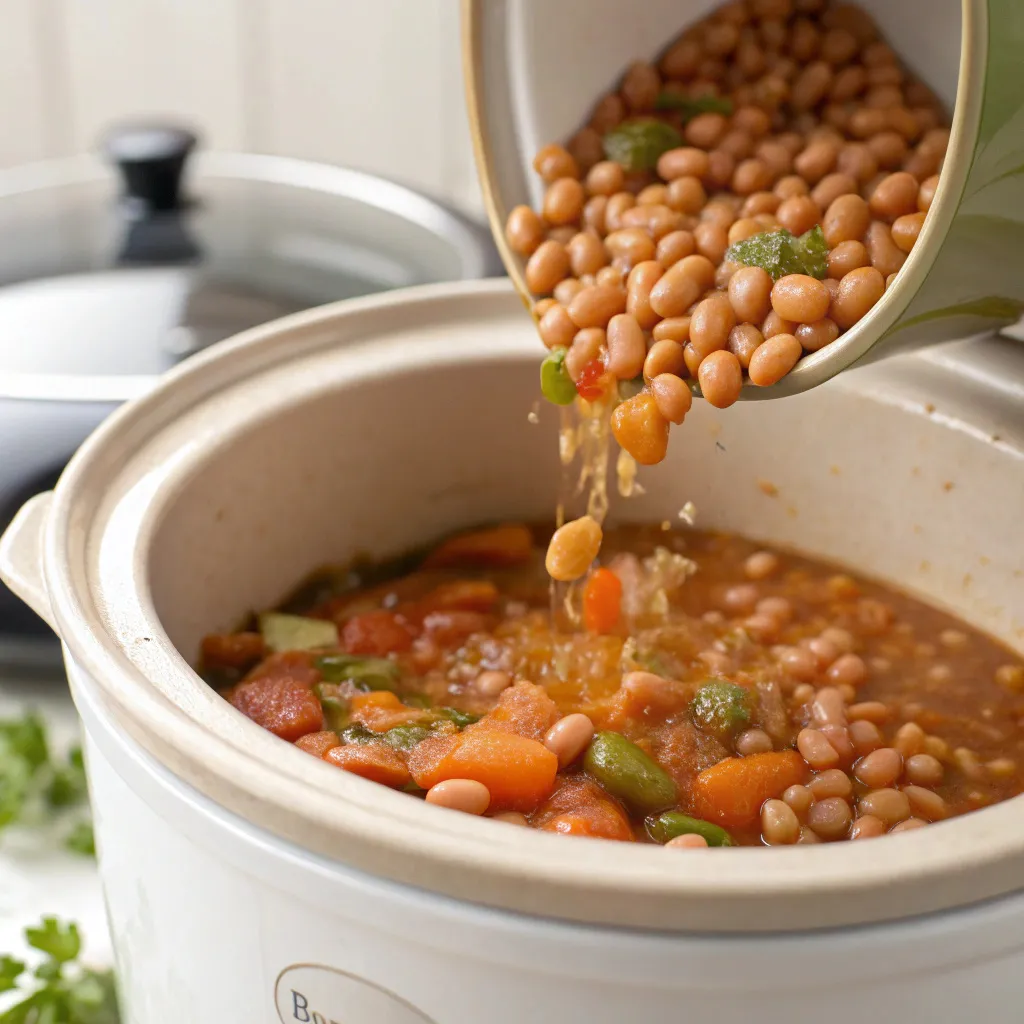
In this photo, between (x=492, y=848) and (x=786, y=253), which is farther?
(x=786, y=253)

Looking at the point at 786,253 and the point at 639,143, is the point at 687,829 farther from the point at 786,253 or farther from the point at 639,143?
the point at 639,143

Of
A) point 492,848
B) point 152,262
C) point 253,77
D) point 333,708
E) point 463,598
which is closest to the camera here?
point 492,848

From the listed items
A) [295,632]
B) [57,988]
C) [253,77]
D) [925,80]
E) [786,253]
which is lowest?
[57,988]

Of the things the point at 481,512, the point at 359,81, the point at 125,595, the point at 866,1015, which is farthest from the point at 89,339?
the point at 359,81

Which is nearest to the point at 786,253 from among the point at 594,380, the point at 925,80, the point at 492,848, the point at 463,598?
the point at 594,380

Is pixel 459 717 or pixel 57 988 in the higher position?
pixel 459 717

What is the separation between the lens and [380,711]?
51.9 inches

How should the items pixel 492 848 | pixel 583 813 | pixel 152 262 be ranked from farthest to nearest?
pixel 152 262 < pixel 583 813 < pixel 492 848

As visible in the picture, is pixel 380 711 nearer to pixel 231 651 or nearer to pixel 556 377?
pixel 231 651

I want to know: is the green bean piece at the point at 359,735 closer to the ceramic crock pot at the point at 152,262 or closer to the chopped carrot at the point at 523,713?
the chopped carrot at the point at 523,713

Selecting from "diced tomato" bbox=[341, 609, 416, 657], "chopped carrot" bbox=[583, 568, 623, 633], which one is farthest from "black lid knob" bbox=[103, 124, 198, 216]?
"chopped carrot" bbox=[583, 568, 623, 633]

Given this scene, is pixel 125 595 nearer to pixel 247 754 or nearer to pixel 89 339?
pixel 247 754

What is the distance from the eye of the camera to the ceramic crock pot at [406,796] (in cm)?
82

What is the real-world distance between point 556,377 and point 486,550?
42cm
